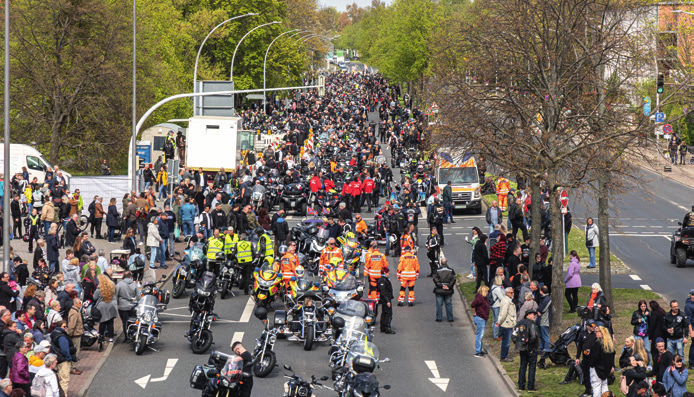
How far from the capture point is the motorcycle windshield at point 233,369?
15.0 meters

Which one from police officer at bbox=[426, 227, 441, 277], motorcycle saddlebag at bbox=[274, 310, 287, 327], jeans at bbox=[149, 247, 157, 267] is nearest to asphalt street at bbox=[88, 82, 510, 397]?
motorcycle saddlebag at bbox=[274, 310, 287, 327]

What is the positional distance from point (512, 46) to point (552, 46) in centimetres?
129

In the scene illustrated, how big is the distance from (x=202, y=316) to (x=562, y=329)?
26.5 feet

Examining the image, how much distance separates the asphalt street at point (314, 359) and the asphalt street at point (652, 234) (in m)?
5.36

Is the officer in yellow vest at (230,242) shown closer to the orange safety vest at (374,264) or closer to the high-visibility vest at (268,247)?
the high-visibility vest at (268,247)

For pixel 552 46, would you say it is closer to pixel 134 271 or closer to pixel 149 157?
pixel 134 271

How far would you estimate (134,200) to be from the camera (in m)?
31.2

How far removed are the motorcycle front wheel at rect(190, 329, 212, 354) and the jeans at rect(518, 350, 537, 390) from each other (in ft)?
21.3

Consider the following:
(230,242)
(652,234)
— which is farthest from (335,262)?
(652,234)

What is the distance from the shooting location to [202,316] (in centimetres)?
2061

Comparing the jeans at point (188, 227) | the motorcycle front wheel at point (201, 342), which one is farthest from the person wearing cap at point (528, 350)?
the jeans at point (188, 227)

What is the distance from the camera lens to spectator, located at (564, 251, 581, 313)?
23.5 m

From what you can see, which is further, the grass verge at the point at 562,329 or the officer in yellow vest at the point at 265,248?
the officer in yellow vest at the point at 265,248

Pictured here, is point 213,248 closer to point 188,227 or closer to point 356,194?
point 188,227
